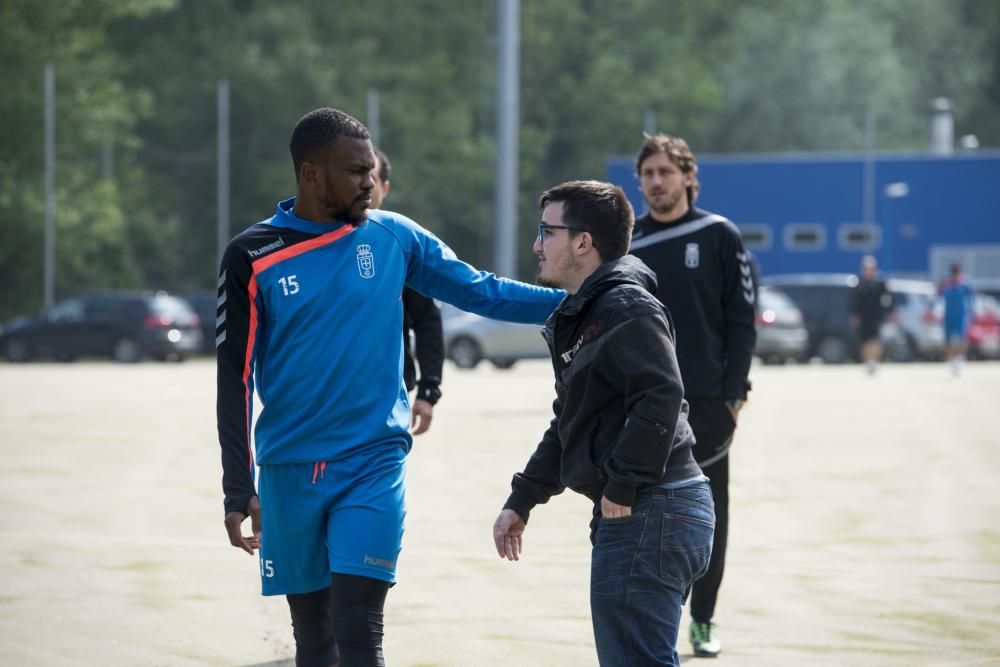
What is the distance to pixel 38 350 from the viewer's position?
125ft

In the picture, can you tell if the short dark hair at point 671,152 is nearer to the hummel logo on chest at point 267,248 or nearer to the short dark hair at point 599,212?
the short dark hair at point 599,212

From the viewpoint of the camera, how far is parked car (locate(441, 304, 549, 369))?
1236 inches

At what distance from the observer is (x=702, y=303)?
6.61 m

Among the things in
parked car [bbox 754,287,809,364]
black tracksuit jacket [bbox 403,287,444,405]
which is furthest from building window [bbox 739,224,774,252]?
black tracksuit jacket [bbox 403,287,444,405]

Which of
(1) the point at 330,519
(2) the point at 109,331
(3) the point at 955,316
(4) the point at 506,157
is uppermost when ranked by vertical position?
(4) the point at 506,157

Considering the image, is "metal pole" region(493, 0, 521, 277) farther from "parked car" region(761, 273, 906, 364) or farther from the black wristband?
the black wristband

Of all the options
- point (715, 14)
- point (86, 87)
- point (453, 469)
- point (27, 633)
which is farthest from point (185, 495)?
point (715, 14)

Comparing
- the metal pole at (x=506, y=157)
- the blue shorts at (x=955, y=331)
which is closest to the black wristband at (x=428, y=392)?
the blue shorts at (x=955, y=331)

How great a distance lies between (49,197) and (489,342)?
19.2 metres

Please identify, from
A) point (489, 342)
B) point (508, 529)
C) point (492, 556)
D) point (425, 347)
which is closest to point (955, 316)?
point (489, 342)

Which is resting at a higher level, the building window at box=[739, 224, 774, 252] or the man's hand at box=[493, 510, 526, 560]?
the man's hand at box=[493, 510, 526, 560]

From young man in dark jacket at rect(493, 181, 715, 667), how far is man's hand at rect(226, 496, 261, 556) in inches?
26.2

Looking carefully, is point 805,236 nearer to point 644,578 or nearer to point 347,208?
point 347,208

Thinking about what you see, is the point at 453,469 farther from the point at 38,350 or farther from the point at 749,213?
the point at 749,213
